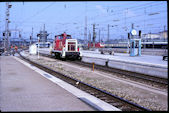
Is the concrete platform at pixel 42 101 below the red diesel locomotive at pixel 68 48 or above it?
below

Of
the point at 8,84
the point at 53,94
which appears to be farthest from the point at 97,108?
the point at 8,84

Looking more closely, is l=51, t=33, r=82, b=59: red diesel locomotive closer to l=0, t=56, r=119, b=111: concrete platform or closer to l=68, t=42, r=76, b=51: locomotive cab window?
l=68, t=42, r=76, b=51: locomotive cab window

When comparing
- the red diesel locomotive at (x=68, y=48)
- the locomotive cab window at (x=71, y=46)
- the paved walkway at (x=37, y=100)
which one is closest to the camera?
the paved walkway at (x=37, y=100)

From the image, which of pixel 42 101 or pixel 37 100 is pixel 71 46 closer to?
pixel 37 100

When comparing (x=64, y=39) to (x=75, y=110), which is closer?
(x=75, y=110)

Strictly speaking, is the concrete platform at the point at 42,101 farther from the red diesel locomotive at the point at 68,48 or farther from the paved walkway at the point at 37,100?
the red diesel locomotive at the point at 68,48

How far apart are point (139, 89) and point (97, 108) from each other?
13.4ft

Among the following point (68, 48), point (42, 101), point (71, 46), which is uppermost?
point (71, 46)

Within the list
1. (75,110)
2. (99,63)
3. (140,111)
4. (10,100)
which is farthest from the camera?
(99,63)

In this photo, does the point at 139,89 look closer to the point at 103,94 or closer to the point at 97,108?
the point at 103,94

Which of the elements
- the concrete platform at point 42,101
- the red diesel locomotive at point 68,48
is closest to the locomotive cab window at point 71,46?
the red diesel locomotive at point 68,48

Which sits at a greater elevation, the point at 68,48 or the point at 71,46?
the point at 71,46

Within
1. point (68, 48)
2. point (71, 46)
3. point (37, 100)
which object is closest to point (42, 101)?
point (37, 100)

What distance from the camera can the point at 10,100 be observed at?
22.0ft
